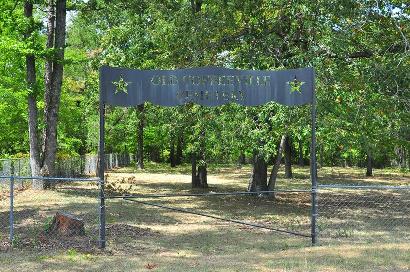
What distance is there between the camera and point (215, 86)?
1064 cm

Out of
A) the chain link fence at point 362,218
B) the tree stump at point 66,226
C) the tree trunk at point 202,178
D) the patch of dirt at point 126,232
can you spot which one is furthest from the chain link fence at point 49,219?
the tree trunk at point 202,178

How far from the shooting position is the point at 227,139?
17797 millimetres

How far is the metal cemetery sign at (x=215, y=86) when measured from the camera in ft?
34.4

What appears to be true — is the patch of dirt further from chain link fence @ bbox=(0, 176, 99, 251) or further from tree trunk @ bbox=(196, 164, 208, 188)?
tree trunk @ bbox=(196, 164, 208, 188)

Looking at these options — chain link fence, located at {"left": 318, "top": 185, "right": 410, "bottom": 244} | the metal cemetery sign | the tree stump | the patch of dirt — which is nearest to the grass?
the patch of dirt

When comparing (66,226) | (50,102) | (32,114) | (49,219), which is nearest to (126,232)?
(66,226)

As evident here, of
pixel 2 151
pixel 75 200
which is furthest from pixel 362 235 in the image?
pixel 2 151

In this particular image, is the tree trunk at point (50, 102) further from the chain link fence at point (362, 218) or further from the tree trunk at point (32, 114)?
the chain link fence at point (362, 218)

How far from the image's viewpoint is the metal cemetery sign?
10477mm

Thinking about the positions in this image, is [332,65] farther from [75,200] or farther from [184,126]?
[75,200]

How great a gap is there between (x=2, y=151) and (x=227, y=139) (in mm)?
22041

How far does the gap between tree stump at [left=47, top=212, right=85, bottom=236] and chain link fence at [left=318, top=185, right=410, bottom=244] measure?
525 cm

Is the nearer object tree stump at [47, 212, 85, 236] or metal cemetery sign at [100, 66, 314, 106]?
metal cemetery sign at [100, 66, 314, 106]

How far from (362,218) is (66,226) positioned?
33.1ft
